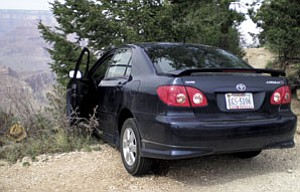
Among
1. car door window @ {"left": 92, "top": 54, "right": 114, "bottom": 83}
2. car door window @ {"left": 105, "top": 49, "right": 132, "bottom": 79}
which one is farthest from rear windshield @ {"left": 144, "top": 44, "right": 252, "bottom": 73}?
car door window @ {"left": 92, "top": 54, "right": 114, "bottom": 83}

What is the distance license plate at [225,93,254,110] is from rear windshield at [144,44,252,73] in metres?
0.55

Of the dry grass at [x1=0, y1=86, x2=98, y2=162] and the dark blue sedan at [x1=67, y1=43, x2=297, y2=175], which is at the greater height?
the dark blue sedan at [x1=67, y1=43, x2=297, y2=175]

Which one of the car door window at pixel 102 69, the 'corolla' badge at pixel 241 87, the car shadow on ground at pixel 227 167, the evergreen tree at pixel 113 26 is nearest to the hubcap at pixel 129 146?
the car shadow on ground at pixel 227 167

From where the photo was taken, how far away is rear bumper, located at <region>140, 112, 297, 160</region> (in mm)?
4180

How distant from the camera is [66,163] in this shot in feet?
18.3

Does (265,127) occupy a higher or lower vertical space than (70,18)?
lower

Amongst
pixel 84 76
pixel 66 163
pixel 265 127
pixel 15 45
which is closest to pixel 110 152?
pixel 66 163

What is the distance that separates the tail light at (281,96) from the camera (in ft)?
15.3

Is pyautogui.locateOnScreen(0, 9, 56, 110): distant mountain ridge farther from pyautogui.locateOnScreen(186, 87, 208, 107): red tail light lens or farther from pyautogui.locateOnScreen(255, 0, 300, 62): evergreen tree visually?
pyautogui.locateOnScreen(255, 0, 300, 62): evergreen tree

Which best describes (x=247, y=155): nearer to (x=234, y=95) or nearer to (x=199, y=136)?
(x=234, y=95)

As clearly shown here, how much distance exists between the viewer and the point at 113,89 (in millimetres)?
5512

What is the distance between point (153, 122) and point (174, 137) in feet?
1.07

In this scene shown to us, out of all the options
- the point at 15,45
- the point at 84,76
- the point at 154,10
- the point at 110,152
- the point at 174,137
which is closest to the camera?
the point at 174,137

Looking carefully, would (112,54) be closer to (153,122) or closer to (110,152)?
(110,152)
